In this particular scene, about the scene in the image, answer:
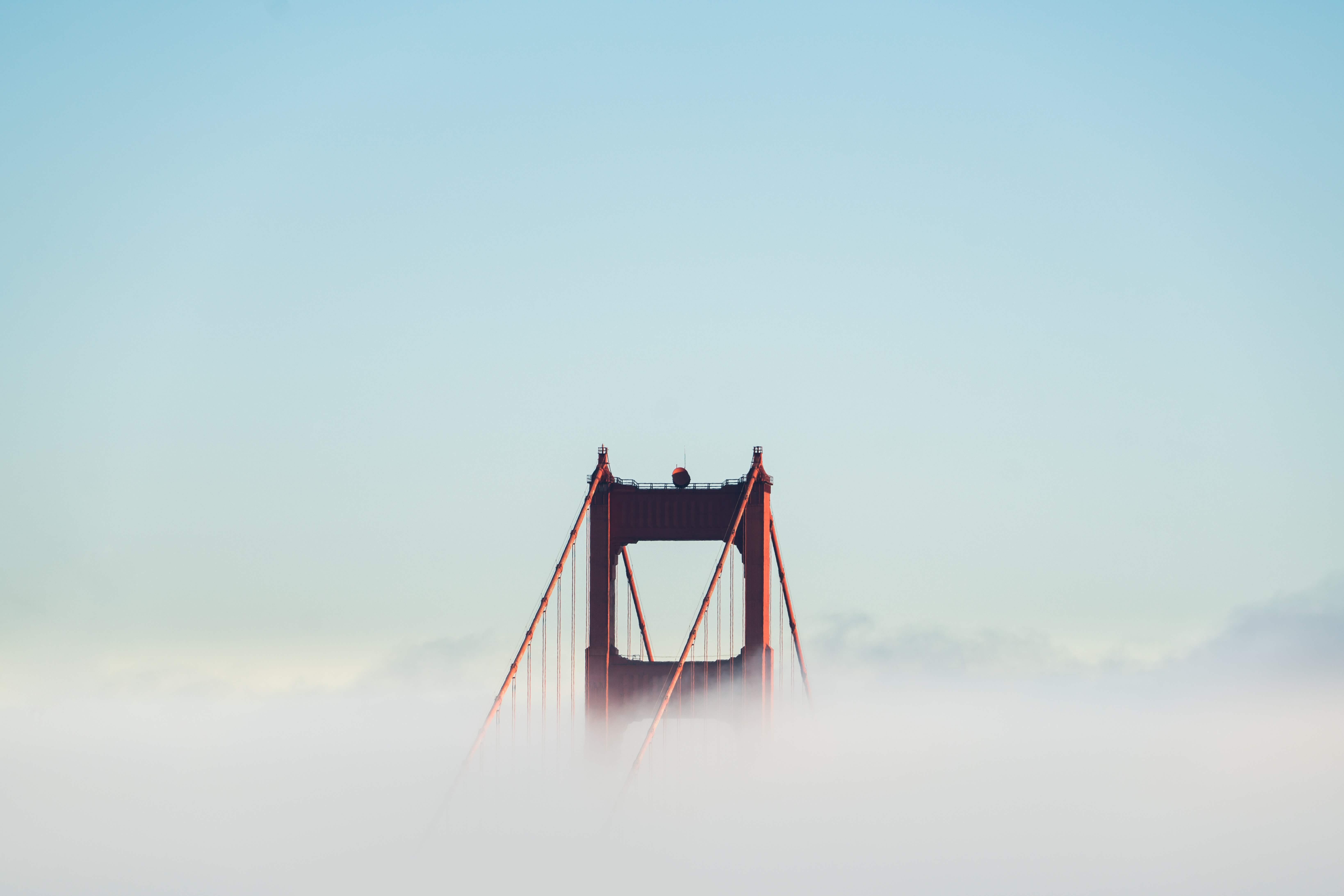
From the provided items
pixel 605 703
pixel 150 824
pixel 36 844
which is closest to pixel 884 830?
pixel 605 703

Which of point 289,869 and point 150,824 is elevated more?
point 150,824

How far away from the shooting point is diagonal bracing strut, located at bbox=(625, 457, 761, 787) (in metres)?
57.0

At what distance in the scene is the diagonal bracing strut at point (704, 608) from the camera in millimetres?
57031

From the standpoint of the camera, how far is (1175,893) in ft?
307

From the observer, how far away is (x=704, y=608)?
61906 mm

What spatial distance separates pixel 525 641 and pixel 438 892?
14.7 meters

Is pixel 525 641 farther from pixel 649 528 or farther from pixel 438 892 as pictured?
pixel 438 892

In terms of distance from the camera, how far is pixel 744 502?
60.0 metres

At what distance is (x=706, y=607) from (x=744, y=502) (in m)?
4.85

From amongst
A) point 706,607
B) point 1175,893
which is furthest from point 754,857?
point 1175,893

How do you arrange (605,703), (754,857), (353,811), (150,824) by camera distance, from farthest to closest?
(150,824) < (353,811) < (754,857) < (605,703)

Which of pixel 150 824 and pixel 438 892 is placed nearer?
pixel 438 892

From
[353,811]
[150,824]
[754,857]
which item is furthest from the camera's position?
[150,824]

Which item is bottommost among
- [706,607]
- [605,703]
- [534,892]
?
[534,892]
